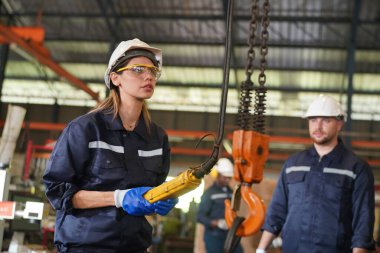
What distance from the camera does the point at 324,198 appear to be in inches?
142

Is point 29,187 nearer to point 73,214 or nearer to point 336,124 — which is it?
point 336,124

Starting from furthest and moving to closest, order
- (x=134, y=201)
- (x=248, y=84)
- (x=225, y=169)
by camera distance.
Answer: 1. (x=225, y=169)
2. (x=248, y=84)
3. (x=134, y=201)

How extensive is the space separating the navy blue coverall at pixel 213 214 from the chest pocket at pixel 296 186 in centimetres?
344

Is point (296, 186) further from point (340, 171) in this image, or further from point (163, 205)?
point (163, 205)

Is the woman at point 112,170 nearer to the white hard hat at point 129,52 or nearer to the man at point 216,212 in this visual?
the white hard hat at point 129,52

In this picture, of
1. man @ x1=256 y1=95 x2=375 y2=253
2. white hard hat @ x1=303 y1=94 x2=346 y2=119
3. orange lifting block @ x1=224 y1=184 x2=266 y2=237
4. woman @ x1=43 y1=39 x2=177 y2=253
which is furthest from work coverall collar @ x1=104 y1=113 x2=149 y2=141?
white hard hat @ x1=303 y1=94 x2=346 y2=119

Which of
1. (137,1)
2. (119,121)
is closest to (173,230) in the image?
(137,1)

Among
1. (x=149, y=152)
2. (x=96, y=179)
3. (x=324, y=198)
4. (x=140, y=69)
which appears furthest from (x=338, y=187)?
(x=96, y=179)

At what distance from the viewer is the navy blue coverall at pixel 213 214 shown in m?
7.17

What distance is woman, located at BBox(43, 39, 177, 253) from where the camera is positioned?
2.11 metres

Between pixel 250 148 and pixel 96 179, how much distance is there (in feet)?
3.09

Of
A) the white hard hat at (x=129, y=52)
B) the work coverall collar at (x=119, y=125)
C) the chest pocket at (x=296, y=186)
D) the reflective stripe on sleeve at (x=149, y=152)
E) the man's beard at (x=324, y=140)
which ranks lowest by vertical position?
the chest pocket at (x=296, y=186)

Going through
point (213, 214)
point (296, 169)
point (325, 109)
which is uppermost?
point (325, 109)

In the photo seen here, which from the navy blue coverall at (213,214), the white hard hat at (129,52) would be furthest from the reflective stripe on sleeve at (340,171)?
the navy blue coverall at (213,214)
